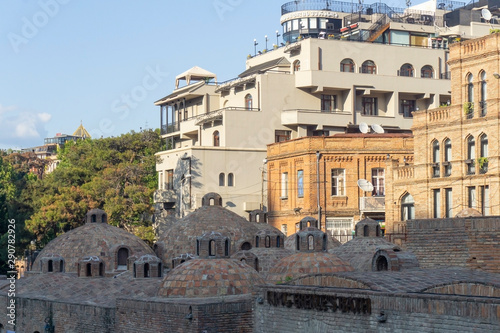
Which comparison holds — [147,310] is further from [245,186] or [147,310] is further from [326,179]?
[245,186]

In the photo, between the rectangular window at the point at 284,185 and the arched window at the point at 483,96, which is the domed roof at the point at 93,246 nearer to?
the rectangular window at the point at 284,185

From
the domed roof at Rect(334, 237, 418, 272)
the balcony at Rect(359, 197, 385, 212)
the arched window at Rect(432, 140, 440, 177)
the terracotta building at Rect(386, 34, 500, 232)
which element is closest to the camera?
the domed roof at Rect(334, 237, 418, 272)

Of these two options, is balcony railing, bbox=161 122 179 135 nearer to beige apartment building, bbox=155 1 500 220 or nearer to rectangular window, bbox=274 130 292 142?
beige apartment building, bbox=155 1 500 220

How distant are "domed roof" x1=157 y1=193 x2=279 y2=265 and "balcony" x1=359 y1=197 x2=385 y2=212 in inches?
373

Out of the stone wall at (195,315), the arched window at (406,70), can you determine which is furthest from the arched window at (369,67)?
the stone wall at (195,315)

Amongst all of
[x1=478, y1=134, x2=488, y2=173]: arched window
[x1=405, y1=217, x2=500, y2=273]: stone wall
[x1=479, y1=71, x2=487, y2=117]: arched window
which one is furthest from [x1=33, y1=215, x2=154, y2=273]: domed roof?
[x1=405, y1=217, x2=500, y2=273]: stone wall

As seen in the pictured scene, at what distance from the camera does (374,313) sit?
1775 cm

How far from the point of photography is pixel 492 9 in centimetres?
6612

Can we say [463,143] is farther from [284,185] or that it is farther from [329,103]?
[329,103]

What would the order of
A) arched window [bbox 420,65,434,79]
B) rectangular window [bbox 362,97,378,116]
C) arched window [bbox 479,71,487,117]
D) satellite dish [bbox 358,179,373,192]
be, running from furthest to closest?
arched window [bbox 420,65,434,79]
rectangular window [bbox 362,97,378,116]
satellite dish [bbox 358,179,373,192]
arched window [bbox 479,71,487,117]

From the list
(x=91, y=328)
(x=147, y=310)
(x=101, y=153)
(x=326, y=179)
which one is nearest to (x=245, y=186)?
(x=326, y=179)

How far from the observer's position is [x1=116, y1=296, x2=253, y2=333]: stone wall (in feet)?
85.8

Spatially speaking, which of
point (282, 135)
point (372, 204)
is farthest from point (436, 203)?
point (282, 135)

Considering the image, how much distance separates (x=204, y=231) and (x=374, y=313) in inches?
1022
